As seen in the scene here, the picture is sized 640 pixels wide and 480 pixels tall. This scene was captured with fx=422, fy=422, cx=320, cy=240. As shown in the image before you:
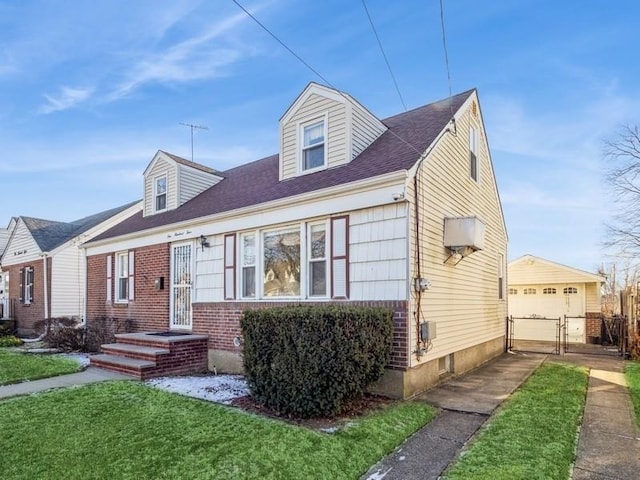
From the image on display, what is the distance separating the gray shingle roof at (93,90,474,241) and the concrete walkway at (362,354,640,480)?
3771 millimetres

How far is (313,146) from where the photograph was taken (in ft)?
29.9

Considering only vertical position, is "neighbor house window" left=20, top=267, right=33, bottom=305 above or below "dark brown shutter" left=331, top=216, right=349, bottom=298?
below

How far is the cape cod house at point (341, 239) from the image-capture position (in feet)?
22.3

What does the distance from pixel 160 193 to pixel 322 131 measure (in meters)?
6.38

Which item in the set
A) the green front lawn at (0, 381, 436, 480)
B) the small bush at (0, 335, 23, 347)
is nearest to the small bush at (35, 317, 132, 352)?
the small bush at (0, 335, 23, 347)

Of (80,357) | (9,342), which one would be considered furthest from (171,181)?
(9,342)

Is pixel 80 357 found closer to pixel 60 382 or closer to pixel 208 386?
pixel 60 382

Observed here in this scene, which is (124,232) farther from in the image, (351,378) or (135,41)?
(351,378)

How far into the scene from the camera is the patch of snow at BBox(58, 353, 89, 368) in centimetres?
975

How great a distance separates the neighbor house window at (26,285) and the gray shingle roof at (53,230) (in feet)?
4.91

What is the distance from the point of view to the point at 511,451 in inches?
171

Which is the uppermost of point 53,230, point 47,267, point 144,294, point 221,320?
point 53,230

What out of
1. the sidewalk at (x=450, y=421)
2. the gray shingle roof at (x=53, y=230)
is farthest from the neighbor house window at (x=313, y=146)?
the gray shingle roof at (x=53, y=230)

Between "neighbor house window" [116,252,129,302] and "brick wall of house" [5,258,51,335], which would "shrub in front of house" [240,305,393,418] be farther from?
"brick wall of house" [5,258,51,335]
